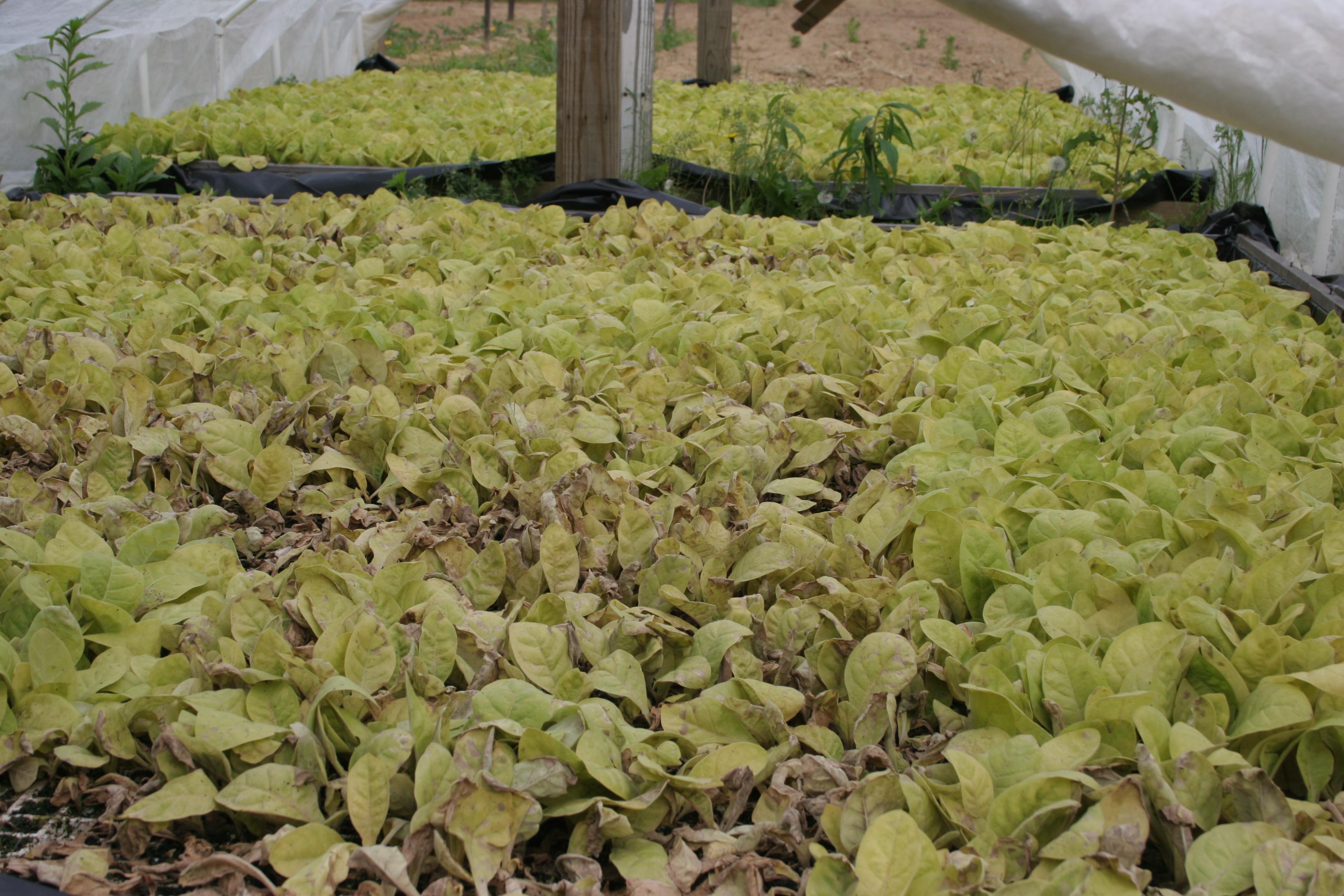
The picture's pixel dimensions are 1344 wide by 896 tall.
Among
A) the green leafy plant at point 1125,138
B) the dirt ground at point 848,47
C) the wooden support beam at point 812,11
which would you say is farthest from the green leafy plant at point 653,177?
the dirt ground at point 848,47

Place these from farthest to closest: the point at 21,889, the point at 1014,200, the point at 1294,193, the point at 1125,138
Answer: the point at 1125,138 → the point at 1014,200 → the point at 1294,193 → the point at 21,889

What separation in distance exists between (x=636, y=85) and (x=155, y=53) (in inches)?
140

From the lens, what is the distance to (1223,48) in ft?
5.61

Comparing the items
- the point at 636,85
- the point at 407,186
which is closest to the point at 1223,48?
the point at 636,85

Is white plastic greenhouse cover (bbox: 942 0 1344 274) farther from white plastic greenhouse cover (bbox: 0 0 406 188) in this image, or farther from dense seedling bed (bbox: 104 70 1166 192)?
white plastic greenhouse cover (bbox: 0 0 406 188)

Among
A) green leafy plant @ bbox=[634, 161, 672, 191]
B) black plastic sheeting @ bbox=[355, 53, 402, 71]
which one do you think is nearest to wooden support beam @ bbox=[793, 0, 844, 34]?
green leafy plant @ bbox=[634, 161, 672, 191]

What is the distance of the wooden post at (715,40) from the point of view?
10.2 meters

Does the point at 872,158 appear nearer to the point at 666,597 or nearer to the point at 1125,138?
the point at 1125,138

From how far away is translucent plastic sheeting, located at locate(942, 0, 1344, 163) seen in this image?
65.6 inches

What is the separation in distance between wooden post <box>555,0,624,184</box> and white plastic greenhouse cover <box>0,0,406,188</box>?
265 cm

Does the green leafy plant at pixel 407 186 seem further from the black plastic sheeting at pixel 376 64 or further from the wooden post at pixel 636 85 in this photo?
the black plastic sheeting at pixel 376 64

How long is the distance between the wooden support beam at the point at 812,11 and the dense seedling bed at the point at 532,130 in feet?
9.84

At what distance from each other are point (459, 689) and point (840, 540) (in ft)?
2.03

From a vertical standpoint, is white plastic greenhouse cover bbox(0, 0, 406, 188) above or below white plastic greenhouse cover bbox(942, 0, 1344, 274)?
above
